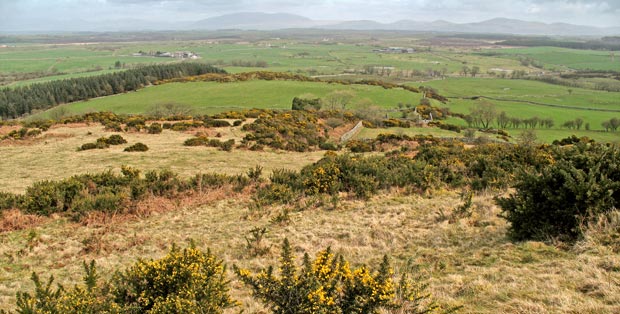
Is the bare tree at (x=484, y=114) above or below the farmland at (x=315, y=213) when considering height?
below

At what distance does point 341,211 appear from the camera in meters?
13.6

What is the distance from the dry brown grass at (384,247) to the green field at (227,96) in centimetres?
5564

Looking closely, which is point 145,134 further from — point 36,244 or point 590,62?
point 590,62

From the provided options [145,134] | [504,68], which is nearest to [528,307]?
[145,134]

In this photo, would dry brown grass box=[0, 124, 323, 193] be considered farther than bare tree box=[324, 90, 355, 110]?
No

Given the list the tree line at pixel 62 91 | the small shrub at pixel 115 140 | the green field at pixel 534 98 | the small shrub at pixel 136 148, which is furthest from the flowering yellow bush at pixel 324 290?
the tree line at pixel 62 91

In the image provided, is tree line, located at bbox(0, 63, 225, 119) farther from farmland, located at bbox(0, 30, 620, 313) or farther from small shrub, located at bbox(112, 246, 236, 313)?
small shrub, located at bbox(112, 246, 236, 313)

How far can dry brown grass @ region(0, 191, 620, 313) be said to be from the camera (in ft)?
20.3

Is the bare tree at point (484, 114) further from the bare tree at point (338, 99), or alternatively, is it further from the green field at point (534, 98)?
the bare tree at point (338, 99)

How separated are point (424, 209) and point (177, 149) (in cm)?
1892

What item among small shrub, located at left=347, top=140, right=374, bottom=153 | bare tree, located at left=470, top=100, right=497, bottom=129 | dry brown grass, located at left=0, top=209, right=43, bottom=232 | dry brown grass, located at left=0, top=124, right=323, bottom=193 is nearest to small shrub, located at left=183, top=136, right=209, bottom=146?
dry brown grass, located at left=0, top=124, right=323, bottom=193

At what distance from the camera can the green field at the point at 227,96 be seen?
72.4 meters

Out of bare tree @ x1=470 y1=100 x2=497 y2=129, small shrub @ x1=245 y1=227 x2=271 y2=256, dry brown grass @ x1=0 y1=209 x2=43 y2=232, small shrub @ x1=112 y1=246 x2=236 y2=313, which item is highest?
small shrub @ x1=112 y1=246 x2=236 y2=313

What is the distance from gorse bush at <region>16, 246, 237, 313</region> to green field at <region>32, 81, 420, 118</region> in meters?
61.9
